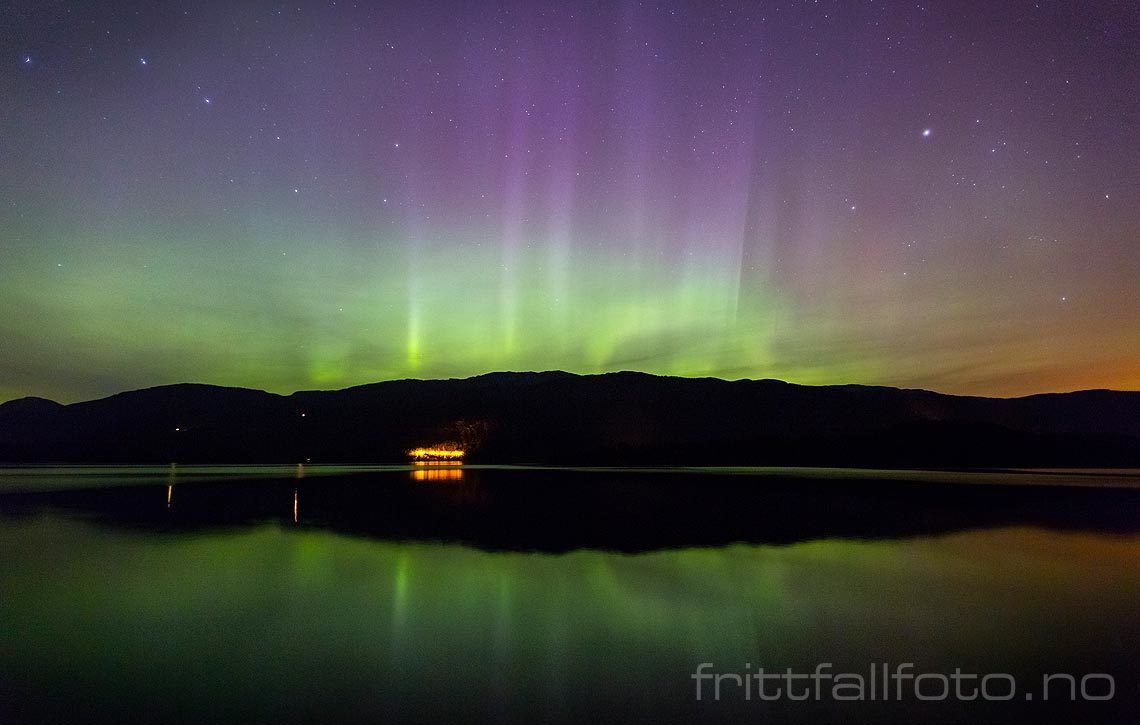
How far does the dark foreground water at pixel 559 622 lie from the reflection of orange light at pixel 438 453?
148m

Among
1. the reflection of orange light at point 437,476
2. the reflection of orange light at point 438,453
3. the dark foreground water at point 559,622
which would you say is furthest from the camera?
the reflection of orange light at point 438,453

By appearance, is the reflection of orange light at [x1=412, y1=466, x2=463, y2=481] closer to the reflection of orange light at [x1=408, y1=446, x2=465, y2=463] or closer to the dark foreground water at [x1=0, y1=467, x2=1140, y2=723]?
the dark foreground water at [x1=0, y1=467, x2=1140, y2=723]

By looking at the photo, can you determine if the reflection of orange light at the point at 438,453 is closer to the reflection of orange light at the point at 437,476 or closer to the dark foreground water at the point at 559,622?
the reflection of orange light at the point at 437,476

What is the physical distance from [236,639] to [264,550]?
30.9ft

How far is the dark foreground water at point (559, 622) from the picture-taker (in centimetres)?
797

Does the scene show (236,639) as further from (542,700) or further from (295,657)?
(542,700)

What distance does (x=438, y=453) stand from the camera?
174 meters

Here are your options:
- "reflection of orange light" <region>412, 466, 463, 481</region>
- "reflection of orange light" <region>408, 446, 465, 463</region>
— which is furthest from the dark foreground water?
"reflection of orange light" <region>408, 446, 465, 463</region>

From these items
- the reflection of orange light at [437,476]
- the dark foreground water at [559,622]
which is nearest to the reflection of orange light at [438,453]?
the reflection of orange light at [437,476]

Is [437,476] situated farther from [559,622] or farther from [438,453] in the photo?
[438,453]

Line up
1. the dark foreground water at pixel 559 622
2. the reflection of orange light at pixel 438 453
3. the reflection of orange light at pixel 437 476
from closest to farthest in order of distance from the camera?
the dark foreground water at pixel 559 622 → the reflection of orange light at pixel 437 476 → the reflection of orange light at pixel 438 453

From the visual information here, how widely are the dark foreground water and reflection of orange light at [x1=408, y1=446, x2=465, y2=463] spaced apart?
148 meters

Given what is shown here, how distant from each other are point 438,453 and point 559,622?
168 meters

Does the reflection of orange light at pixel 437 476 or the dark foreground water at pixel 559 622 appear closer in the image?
the dark foreground water at pixel 559 622
